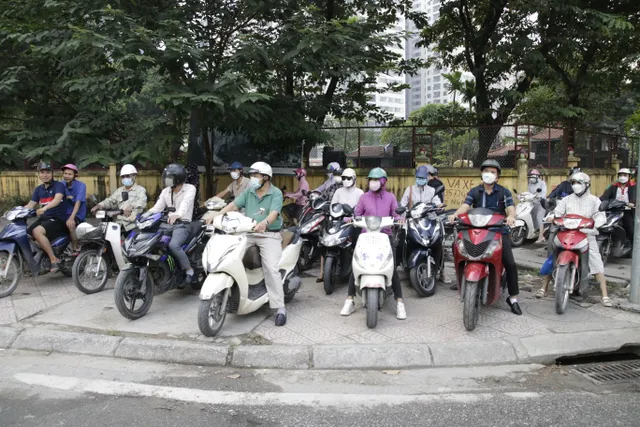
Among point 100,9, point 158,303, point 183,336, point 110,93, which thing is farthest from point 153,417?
point 100,9

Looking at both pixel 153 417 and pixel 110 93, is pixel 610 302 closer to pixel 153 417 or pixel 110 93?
pixel 153 417

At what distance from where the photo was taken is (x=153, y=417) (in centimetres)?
357

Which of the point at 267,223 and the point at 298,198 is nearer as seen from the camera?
the point at 267,223

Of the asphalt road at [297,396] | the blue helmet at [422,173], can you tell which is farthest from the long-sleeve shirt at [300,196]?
the asphalt road at [297,396]

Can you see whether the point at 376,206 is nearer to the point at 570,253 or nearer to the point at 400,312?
the point at 400,312

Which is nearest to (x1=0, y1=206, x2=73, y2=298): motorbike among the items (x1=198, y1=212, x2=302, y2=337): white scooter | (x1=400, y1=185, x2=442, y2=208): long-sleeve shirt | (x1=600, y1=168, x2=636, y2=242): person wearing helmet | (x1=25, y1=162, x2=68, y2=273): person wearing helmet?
(x1=25, y1=162, x2=68, y2=273): person wearing helmet

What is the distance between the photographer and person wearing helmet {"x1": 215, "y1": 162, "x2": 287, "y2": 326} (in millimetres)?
5523

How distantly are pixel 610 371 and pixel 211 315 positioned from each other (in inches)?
148

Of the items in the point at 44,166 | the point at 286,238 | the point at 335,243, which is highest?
the point at 44,166

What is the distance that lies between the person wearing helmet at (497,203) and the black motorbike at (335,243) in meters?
1.52

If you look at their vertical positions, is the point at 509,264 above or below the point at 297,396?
above

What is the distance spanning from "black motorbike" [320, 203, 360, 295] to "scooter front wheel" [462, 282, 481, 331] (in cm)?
192

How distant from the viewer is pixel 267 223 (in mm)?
5438

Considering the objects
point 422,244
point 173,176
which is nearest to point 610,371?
point 422,244
